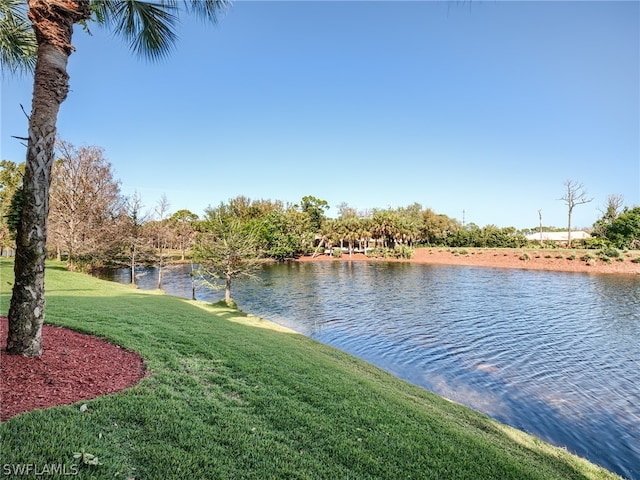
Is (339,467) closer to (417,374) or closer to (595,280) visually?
(417,374)

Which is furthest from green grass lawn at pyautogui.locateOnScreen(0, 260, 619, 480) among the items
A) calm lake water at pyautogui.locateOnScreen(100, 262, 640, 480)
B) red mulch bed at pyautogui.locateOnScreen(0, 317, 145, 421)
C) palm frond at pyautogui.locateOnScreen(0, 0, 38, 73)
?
palm frond at pyautogui.locateOnScreen(0, 0, 38, 73)

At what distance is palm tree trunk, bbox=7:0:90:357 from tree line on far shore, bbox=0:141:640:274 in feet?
56.2

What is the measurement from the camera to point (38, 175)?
3.96 m

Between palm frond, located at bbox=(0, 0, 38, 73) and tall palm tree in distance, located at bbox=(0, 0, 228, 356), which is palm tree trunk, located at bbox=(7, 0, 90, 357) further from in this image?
palm frond, located at bbox=(0, 0, 38, 73)

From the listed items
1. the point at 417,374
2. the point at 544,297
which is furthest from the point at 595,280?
the point at 417,374

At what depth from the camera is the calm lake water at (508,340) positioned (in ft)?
26.8

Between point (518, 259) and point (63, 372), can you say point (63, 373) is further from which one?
point (518, 259)

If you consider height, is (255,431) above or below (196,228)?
below

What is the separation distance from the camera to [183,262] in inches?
1857

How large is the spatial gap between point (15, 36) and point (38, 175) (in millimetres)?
3963

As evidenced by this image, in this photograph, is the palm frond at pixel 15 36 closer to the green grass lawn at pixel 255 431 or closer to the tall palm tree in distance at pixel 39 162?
the tall palm tree in distance at pixel 39 162

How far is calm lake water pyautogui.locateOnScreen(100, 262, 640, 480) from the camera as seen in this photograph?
817 cm

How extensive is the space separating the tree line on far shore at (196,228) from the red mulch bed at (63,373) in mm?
16161

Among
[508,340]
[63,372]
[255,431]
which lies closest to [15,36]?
[63,372]
